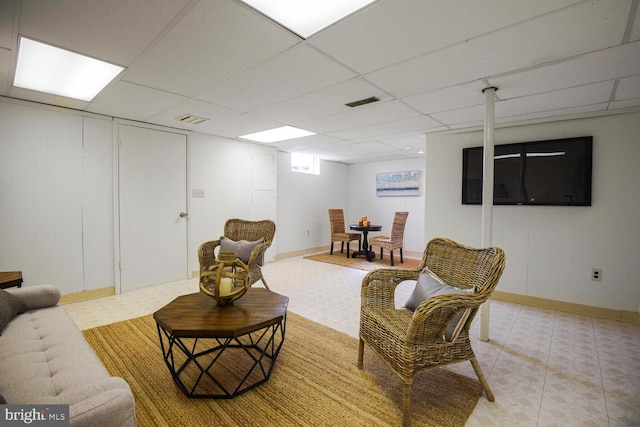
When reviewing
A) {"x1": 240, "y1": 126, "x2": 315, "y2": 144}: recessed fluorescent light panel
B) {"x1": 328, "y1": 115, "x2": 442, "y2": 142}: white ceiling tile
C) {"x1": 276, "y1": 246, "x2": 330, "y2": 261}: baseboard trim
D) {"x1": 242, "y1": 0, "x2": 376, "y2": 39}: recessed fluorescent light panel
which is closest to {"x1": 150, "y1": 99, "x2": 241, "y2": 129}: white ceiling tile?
{"x1": 240, "y1": 126, "x2": 315, "y2": 144}: recessed fluorescent light panel

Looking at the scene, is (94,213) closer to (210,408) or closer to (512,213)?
(210,408)

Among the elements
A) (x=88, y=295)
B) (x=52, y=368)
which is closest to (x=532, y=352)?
(x=52, y=368)

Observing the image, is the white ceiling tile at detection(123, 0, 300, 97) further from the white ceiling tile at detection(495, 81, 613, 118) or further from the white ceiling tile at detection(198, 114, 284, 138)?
the white ceiling tile at detection(495, 81, 613, 118)

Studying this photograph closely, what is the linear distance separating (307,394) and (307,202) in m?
5.18

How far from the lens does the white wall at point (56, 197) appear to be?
10.1 feet

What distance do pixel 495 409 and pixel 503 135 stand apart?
10.7ft

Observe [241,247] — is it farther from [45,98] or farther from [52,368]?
[45,98]

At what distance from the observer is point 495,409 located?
176cm

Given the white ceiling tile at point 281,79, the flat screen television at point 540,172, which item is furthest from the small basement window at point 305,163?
the flat screen television at point 540,172

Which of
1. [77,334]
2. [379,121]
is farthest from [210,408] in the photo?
[379,121]

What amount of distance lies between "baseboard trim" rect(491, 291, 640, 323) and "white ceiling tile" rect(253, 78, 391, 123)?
2.93 metres

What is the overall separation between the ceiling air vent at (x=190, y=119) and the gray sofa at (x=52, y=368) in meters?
2.33

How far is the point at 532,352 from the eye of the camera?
2.45 metres

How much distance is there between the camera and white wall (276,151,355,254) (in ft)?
20.5
